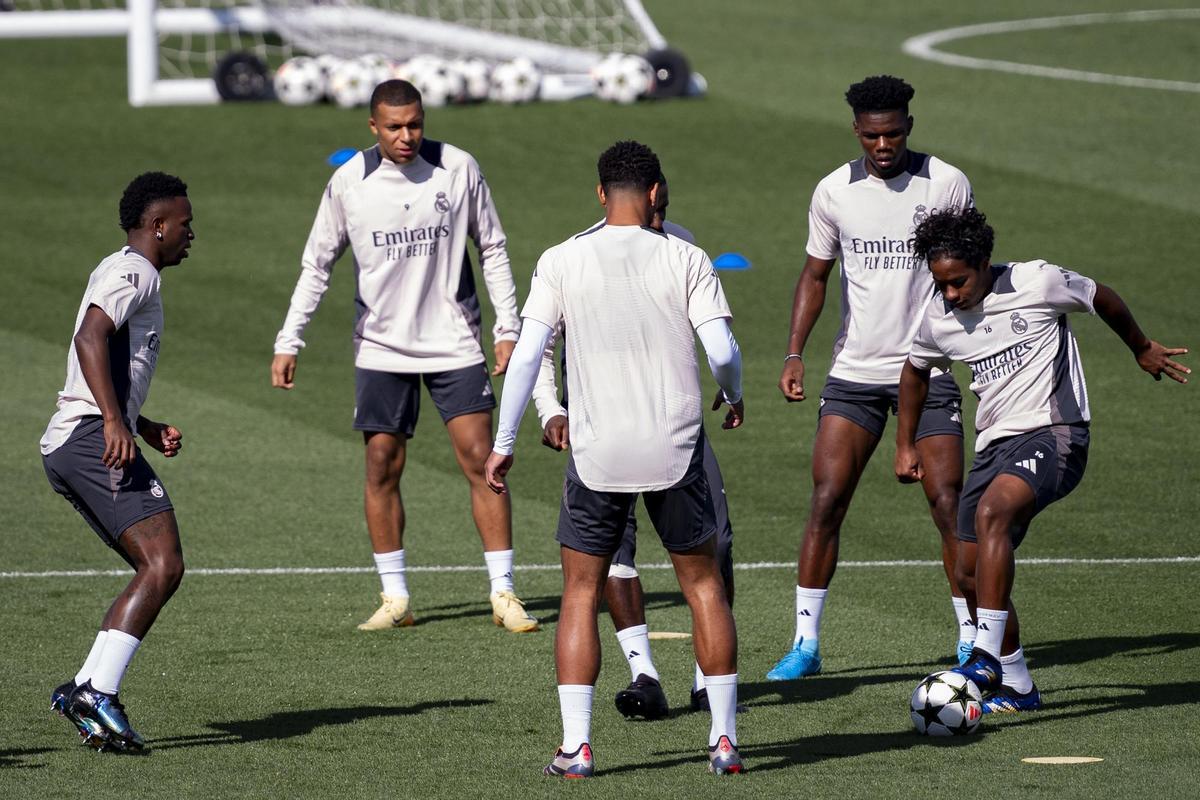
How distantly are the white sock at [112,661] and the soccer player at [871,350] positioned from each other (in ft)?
9.21

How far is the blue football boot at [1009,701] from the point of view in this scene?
7.70m

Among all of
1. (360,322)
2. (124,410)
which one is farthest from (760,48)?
(124,410)

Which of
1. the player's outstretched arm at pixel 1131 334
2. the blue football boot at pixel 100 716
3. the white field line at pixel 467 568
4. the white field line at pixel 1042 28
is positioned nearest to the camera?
the blue football boot at pixel 100 716

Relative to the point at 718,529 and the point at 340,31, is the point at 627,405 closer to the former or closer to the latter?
the point at 718,529

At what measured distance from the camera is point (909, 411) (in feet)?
26.2

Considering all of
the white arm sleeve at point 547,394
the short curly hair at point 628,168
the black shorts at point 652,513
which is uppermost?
the short curly hair at point 628,168

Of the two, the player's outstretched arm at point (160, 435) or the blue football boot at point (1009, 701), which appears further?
the blue football boot at point (1009, 701)

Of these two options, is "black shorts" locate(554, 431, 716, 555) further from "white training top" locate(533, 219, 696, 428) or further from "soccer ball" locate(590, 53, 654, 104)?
"soccer ball" locate(590, 53, 654, 104)

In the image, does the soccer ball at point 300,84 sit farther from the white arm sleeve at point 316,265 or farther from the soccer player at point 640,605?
the soccer player at point 640,605

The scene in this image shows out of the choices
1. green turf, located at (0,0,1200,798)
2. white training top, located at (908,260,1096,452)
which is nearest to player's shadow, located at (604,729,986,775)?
green turf, located at (0,0,1200,798)

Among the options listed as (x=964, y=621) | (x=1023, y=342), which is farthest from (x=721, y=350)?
(x=964, y=621)

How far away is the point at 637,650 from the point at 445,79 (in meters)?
17.6

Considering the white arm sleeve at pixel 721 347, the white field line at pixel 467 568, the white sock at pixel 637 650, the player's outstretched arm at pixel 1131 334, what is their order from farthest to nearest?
the white field line at pixel 467 568 → the white sock at pixel 637 650 → the player's outstretched arm at pixel 1131 334 → the white arm sleeve at pixel 721 347

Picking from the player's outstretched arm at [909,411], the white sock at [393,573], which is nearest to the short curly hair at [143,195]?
the white sock at [393,573]
